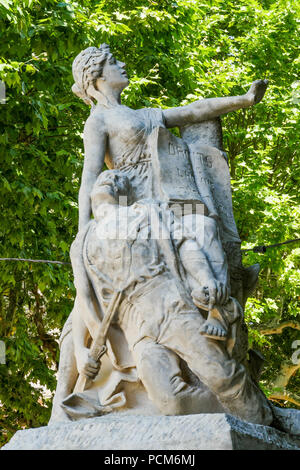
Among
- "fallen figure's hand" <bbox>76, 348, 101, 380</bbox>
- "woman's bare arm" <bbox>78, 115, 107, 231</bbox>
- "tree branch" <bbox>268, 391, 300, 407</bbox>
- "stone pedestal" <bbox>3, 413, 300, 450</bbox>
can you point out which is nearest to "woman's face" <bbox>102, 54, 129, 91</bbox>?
"woman's bare arm" <bbox>78, 115, 107, 231</bbox>

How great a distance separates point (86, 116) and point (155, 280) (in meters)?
6.18

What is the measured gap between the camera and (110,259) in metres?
5.29

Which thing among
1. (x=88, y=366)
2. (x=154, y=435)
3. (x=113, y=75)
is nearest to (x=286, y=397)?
(x=113, y=75)

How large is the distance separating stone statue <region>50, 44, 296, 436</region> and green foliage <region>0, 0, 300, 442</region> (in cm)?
332

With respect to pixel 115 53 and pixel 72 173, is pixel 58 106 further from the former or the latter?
pixel 115 53

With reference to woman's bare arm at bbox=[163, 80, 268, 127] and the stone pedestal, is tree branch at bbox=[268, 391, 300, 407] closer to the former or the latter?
woman's bare arm at bbox=[163, 80, 268, 127]

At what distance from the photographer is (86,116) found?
1099 cm

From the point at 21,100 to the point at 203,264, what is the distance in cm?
509

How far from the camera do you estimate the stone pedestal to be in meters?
Answer: 4.52

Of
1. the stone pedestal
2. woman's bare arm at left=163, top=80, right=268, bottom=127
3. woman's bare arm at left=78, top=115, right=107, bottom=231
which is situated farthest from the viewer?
woman's bare arm at left=163, top=80, right=268, bottom=127

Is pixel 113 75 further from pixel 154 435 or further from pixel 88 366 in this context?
pixel 154 435

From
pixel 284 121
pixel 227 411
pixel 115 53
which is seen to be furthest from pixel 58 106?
pixel 227 411

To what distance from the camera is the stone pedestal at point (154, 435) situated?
452cm

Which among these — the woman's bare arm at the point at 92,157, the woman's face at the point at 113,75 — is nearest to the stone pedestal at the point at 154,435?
the woman's bare arm at the point at 92,157
